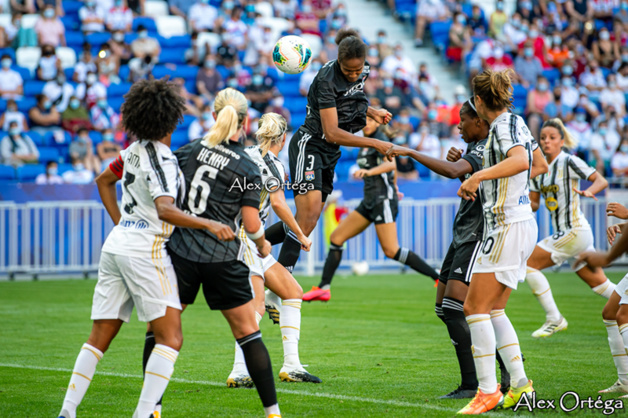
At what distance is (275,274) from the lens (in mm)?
6992

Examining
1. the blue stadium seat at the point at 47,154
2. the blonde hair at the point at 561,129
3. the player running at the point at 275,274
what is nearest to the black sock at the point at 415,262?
the blonde hair at the point at 561,129

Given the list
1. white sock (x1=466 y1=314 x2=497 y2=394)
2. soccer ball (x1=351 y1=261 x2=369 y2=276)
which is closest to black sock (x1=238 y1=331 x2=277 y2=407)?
white sock (x1=466 y1=314 x2=497 y2=394)

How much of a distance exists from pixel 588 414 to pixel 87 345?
3.26 m

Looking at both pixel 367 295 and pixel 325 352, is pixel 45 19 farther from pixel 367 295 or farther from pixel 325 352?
pixel 325 352

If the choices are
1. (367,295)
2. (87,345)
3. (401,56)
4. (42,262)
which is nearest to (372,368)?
(87,345)

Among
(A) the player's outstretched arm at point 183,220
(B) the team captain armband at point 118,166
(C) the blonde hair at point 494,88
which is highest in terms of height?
(C) the blonde hair at point 494,88

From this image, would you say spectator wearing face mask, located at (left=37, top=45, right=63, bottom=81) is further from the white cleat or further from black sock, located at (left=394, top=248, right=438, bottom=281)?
the white cleat

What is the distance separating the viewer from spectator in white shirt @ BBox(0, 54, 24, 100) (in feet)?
60.7

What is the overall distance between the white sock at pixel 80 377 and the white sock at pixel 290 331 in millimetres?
2125

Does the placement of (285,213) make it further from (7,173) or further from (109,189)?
(7,173)

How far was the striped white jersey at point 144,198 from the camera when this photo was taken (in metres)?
4.82

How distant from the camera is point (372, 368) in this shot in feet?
24.0

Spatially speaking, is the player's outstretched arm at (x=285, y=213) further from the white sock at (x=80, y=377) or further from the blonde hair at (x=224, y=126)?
the white sock at (x=80, y=377)

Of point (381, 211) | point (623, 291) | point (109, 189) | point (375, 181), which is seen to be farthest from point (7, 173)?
point (623, 291)
